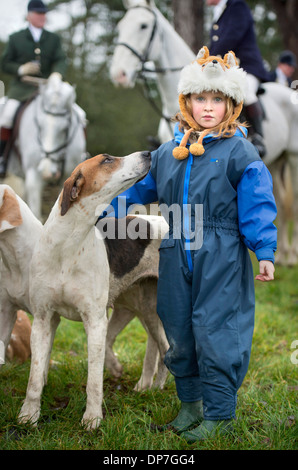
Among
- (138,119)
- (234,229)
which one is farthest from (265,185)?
(138,119)

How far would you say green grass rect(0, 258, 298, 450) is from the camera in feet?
9.97

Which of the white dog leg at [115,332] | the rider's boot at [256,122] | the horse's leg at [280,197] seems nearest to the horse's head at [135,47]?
the rider's boot at [256,122]

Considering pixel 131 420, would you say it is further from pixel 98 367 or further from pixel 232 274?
pixel 232 274

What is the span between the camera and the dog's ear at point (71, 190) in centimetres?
306

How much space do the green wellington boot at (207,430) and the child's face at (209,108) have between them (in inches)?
64.3

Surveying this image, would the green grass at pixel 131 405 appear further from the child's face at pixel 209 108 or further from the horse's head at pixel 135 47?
the horse's head at pixel 135 47

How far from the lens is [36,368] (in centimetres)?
328

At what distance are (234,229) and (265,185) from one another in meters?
Result: 0.29

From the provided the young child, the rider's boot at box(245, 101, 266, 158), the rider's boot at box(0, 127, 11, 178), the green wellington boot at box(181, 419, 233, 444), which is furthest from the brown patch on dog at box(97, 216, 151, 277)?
the rider's boot at box(0, 127, 11, 178)

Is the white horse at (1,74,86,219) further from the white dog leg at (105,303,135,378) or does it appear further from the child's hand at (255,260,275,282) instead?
the child's hand at (255,260,275,282)

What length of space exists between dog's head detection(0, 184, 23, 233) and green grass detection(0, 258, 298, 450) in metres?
1.10

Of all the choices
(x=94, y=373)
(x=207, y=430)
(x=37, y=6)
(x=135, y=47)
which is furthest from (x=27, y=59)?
(x=207, y=430)

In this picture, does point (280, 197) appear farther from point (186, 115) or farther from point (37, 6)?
point (186, 115)
